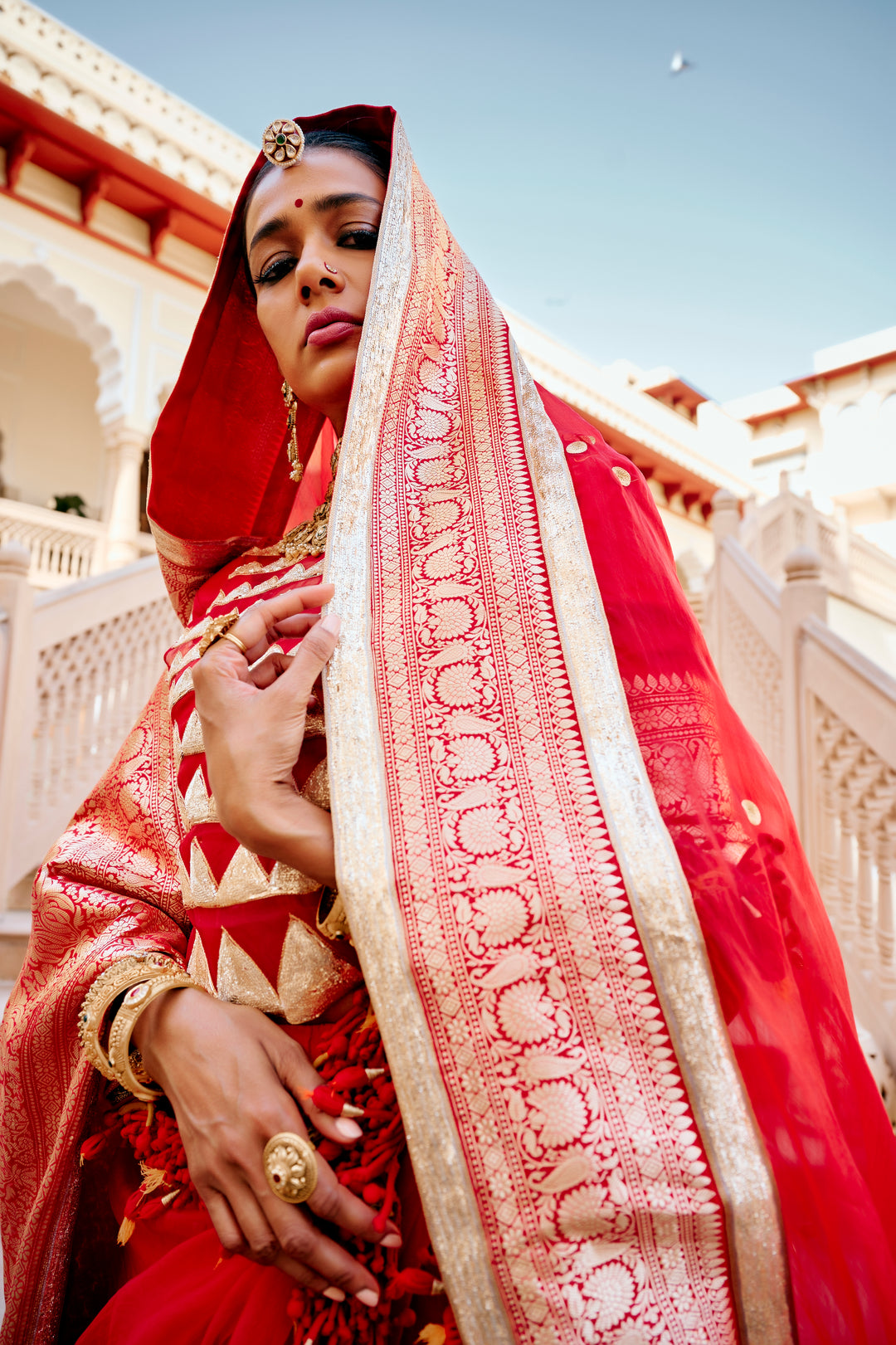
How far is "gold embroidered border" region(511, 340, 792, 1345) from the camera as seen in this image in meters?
0.62

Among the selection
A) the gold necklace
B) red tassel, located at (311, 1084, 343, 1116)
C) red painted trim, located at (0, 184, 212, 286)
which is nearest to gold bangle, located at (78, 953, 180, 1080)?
red tassel, located at (311, 1084, 343, 1116)

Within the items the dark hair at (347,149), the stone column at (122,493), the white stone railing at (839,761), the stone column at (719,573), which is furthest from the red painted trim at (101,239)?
the dark hair at (347,149)

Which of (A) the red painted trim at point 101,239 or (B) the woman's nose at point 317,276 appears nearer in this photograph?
(B) the woman's nose at point 317,276

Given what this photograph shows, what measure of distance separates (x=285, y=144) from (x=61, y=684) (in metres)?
2.92

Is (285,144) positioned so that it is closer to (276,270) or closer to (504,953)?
(276,270)

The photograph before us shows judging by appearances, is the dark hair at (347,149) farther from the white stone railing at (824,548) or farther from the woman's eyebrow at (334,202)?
the white stone railing at (824,548)

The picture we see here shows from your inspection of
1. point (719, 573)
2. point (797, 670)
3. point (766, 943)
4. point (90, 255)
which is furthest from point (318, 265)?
point (90, 255)

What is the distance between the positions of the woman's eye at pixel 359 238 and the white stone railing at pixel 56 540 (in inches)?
245

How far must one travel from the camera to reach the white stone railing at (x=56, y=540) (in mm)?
6832

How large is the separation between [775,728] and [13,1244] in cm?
257

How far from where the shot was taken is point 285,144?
1.07 metres

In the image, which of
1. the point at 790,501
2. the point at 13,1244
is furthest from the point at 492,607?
the point at 790,501

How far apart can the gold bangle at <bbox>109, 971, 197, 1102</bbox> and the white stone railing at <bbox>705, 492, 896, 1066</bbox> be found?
1827 millimetres

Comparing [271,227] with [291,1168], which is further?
[271,227]
